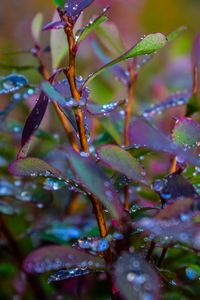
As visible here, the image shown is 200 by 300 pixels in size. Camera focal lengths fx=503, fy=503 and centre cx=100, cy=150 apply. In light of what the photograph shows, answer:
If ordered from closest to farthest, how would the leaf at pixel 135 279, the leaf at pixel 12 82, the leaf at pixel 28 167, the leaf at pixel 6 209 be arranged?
the leaf at pixel 135 279
the leaf at pixel 28 167
the leaf at pixel 12 82
the leaf at pixel 6 209

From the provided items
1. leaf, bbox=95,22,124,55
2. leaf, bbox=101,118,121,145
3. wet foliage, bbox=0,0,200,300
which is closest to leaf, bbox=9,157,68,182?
wet foliage, bbox=0,0,200,300

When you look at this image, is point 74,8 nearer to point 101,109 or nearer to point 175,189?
point 101,109

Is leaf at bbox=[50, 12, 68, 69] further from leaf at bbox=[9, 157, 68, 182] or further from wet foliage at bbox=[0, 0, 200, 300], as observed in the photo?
leaf at bbox=[9, 157, 68, 182]

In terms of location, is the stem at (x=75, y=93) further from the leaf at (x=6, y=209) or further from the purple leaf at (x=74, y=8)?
the leaf at (x=6, y=209)

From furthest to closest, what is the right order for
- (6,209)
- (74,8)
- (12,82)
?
(6,209)
(12,82)
(74,8)

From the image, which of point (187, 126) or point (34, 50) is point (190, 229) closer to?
point (187, 126)

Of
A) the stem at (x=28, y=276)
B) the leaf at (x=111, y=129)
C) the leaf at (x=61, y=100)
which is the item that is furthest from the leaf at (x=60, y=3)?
the stem at (x=28, y=276)

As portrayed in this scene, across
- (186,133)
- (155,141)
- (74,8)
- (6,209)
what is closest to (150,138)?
(155,141)
